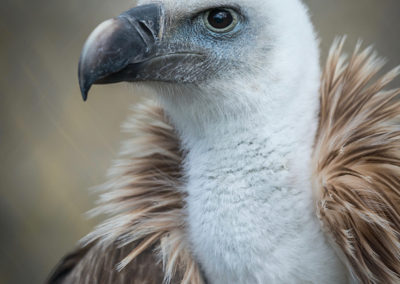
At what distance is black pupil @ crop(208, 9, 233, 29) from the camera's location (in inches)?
45.1

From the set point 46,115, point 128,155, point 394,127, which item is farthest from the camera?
point 46,115

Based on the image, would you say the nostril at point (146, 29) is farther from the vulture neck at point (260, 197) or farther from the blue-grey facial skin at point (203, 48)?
the vulture neck at point (260, 197)

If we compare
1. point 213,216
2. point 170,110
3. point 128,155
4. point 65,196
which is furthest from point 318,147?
point 65,196

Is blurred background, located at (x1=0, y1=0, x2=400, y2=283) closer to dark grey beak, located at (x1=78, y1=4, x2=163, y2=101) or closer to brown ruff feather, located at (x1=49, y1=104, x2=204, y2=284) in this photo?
brown ruff feather, located at (x1=49, y1=104, x2=204, y2=284)

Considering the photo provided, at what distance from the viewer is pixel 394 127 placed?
1.10 meters

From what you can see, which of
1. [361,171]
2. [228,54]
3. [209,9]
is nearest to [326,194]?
[361,171]

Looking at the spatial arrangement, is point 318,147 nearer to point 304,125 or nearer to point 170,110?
point 304,125

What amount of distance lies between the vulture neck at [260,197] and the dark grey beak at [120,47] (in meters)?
0.20

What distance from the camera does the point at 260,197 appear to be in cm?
107

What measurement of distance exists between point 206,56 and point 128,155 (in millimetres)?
512

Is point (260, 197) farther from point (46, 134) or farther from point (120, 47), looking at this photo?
point (46, 134)

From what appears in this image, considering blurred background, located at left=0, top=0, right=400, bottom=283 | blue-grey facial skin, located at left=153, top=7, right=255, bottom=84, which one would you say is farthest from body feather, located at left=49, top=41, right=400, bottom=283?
blurred background, located at left=0, top=0, right=400, bottom=283

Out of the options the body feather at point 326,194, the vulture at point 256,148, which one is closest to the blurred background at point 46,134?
the body feather at point 326,194

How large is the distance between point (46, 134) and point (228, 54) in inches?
66.8
